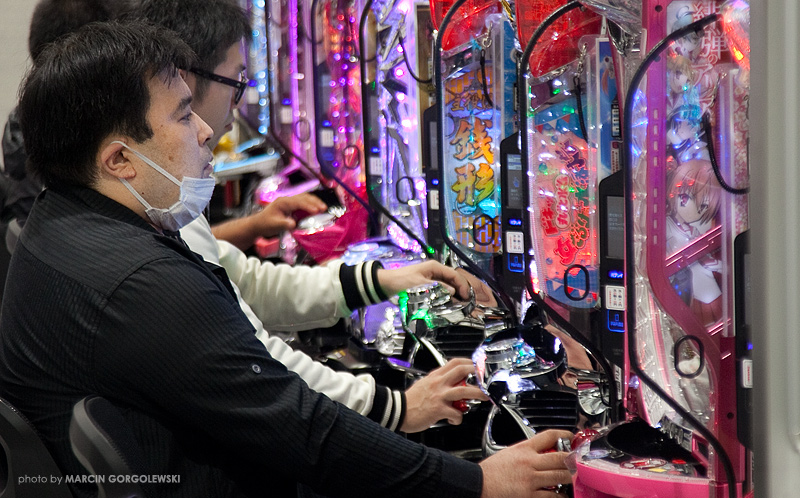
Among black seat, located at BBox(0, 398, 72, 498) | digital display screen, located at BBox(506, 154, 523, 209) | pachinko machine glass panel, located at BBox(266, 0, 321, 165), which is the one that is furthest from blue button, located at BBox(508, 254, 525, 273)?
pachinko machine glass panel, located at BBox(266, 0, 321, 165)

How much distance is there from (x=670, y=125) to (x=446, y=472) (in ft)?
2.41

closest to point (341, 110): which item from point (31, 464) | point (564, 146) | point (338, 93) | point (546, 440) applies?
point (338, 93)

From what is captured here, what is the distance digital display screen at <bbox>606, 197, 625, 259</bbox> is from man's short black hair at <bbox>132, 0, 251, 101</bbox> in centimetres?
124

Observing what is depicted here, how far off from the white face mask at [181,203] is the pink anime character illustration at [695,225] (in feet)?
3.05

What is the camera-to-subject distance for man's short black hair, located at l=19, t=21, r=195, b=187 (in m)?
1.80

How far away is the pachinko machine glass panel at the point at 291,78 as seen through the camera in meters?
4.25

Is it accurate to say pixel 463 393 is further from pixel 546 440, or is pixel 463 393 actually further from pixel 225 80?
pixel 225 80

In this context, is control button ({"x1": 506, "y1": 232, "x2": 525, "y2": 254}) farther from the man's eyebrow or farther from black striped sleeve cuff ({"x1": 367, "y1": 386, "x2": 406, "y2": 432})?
the man's eyebrow

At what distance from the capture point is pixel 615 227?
1909mm

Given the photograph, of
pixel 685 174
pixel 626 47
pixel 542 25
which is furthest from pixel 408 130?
pixel 685 174

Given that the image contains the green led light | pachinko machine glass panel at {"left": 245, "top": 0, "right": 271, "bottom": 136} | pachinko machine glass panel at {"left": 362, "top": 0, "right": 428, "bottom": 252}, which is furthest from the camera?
pachinko machine glass panel at {"left": 245, "top": 0, "right": 271, "bottom": 136}

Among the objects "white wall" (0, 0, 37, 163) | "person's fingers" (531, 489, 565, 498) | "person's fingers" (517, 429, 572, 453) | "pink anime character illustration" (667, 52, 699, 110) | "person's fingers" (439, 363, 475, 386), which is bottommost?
"person's fingers" (531, 489, 565, 498)

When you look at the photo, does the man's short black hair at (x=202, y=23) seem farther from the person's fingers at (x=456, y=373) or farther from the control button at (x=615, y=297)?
the control button at (x=615, y=297)

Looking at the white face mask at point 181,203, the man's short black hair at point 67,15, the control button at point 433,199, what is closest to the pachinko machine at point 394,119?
the control button at point 433,199
